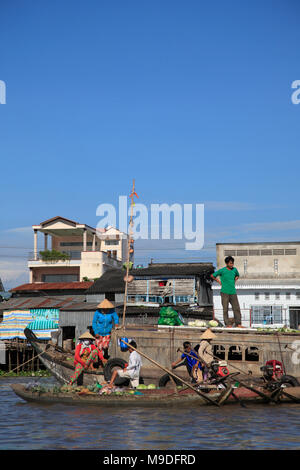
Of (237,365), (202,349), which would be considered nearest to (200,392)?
(202,349)

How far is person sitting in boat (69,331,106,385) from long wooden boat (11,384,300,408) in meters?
1.07

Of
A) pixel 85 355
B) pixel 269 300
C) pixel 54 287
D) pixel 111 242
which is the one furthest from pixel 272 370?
pixel 111 242

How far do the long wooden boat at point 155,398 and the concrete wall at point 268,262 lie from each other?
23.1 m

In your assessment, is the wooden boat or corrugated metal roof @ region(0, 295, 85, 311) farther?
corrugated metal roof @ region(0, 295, 85, 311)

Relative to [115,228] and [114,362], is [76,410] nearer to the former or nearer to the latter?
[114,362]

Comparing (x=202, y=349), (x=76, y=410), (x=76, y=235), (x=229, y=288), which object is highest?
(x=76, y=235)

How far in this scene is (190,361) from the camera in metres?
15.9

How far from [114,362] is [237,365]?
3.53 metres

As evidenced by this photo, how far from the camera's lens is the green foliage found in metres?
47.8

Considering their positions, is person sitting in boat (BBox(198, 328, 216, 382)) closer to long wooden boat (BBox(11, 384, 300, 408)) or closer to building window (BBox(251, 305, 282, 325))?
long wooden boat (BBox(11, 384, 300, 408))

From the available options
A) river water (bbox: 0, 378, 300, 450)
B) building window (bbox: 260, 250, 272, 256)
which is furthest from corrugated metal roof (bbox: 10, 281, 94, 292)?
river water (bbox: 0, 378, 300, 450)

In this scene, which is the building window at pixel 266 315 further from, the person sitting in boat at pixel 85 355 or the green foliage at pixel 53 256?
the person sitting in boat at pixel 85 355

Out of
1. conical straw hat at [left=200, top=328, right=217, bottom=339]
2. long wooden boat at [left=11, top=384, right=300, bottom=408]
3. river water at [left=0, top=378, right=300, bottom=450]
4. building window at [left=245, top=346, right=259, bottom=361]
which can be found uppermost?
conical straw hat at [left=200, top=328, right=217, bottom=339]
